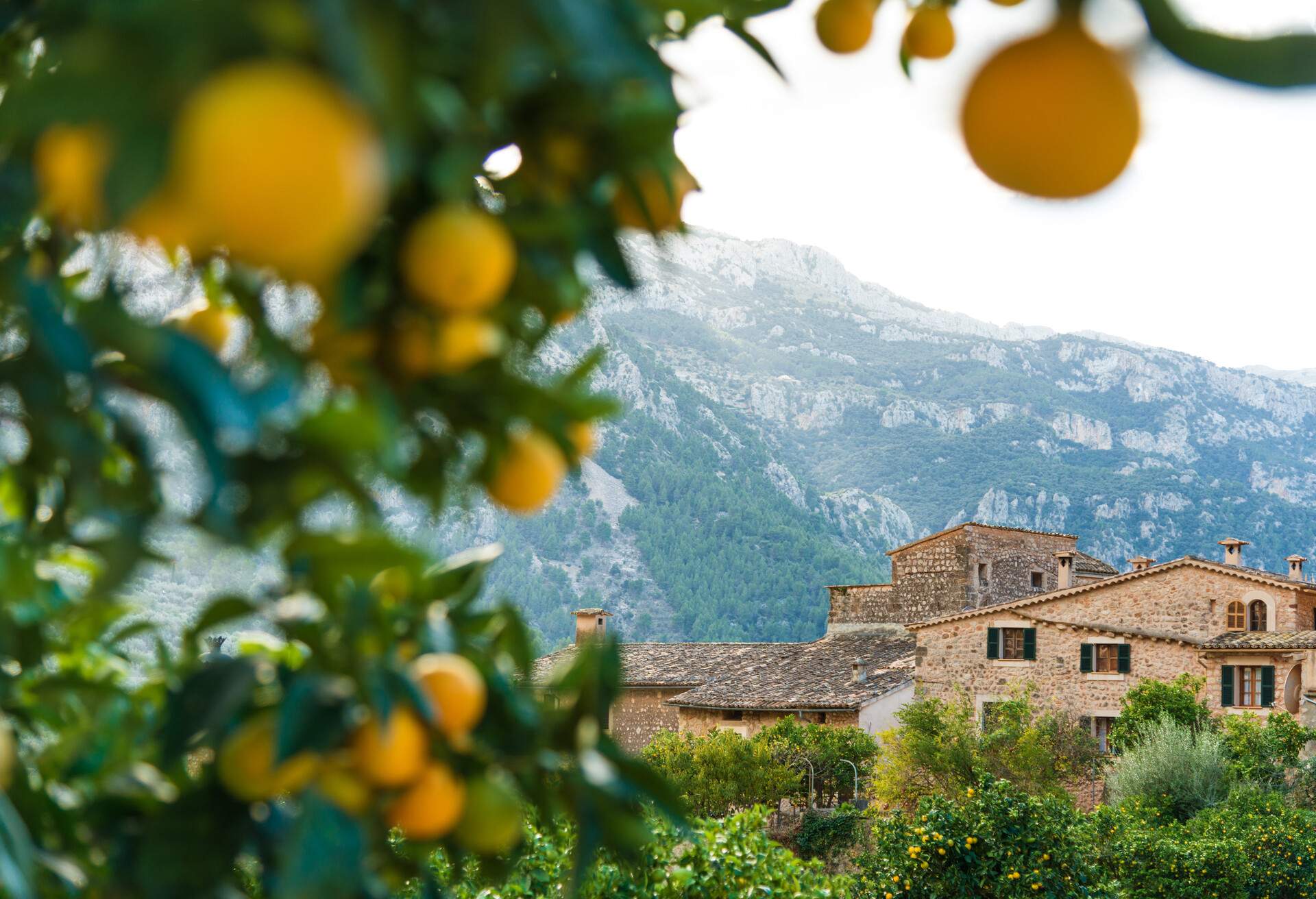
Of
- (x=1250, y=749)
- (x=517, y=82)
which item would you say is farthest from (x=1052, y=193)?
(x=1250, y=749)

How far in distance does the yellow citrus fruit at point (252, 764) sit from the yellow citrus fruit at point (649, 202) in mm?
388

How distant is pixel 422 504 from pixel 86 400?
23 cm

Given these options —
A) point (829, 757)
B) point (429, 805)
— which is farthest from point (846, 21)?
point (829, 757)

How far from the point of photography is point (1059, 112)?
53cm

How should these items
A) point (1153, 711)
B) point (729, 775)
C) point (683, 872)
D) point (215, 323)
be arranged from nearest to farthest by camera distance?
1. point (215, 323)
2. point (683, 872)
3. point (1153, 711)
4. point (729, 775)

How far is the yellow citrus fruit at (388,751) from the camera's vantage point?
0.64 meters

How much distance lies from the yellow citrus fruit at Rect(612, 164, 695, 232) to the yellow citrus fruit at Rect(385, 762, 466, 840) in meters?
0.38

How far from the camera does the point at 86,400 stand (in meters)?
0.67

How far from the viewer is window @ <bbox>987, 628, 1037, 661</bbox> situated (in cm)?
2175

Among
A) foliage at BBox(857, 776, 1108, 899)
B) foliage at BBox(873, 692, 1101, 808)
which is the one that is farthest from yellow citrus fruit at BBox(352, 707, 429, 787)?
foliage at BBox(873, 692, 1101, 808)

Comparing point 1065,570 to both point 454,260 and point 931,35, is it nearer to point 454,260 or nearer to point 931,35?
point 931,35

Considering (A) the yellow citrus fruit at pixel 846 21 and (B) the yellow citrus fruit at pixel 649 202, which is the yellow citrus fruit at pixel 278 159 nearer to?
(B) the yellow citrus fruit at pixel 649 202

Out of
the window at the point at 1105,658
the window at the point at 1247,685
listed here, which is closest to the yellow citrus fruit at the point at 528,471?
the window at the point at 1247,685

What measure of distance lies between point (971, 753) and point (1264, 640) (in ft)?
19.9
